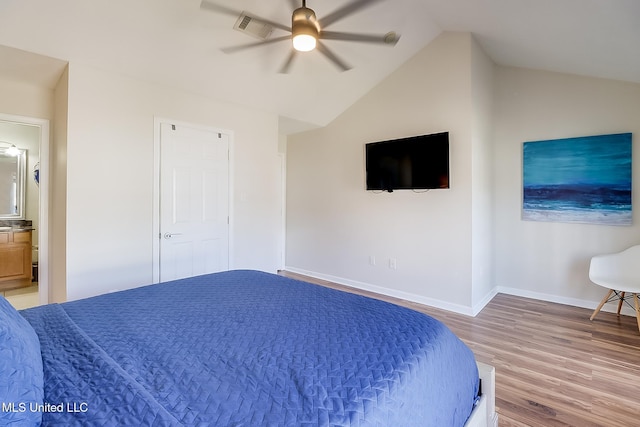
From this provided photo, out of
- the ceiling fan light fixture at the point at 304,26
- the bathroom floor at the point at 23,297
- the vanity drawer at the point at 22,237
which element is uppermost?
the ceiling fan light fixture at the point at 304,26

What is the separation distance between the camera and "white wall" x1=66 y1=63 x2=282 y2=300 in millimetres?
2688

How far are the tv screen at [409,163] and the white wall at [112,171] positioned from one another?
207 centimetres

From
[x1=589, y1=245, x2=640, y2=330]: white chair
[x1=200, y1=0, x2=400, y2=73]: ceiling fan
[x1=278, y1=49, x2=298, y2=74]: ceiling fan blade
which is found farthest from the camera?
[x1=589, y1=245, x2=640, y2=330]: white chair

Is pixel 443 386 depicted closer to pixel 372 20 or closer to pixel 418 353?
pixel 418 353

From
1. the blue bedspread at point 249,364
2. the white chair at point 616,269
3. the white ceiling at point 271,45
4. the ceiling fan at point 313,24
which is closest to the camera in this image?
the blue bedspread at point 249,364

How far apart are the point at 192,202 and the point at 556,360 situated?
372 cm

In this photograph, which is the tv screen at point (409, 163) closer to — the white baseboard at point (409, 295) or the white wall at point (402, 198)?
the white wall at point (402, 198)

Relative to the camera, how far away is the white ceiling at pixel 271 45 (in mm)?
2328

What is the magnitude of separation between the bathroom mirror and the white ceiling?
2.58 m

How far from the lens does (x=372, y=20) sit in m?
3.09

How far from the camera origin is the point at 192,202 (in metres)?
3.48

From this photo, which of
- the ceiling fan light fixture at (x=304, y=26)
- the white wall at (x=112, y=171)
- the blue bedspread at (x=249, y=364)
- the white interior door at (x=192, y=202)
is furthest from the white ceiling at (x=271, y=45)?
the blue bedspread at (x=249, y=364)

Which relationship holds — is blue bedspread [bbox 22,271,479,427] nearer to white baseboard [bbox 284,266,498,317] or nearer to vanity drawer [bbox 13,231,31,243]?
white baseboard [bbox 284,266,498,317]

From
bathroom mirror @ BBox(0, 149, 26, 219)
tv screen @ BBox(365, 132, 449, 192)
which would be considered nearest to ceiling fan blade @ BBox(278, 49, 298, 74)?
tv screen @ BBox(365, 132, 449, 192)
